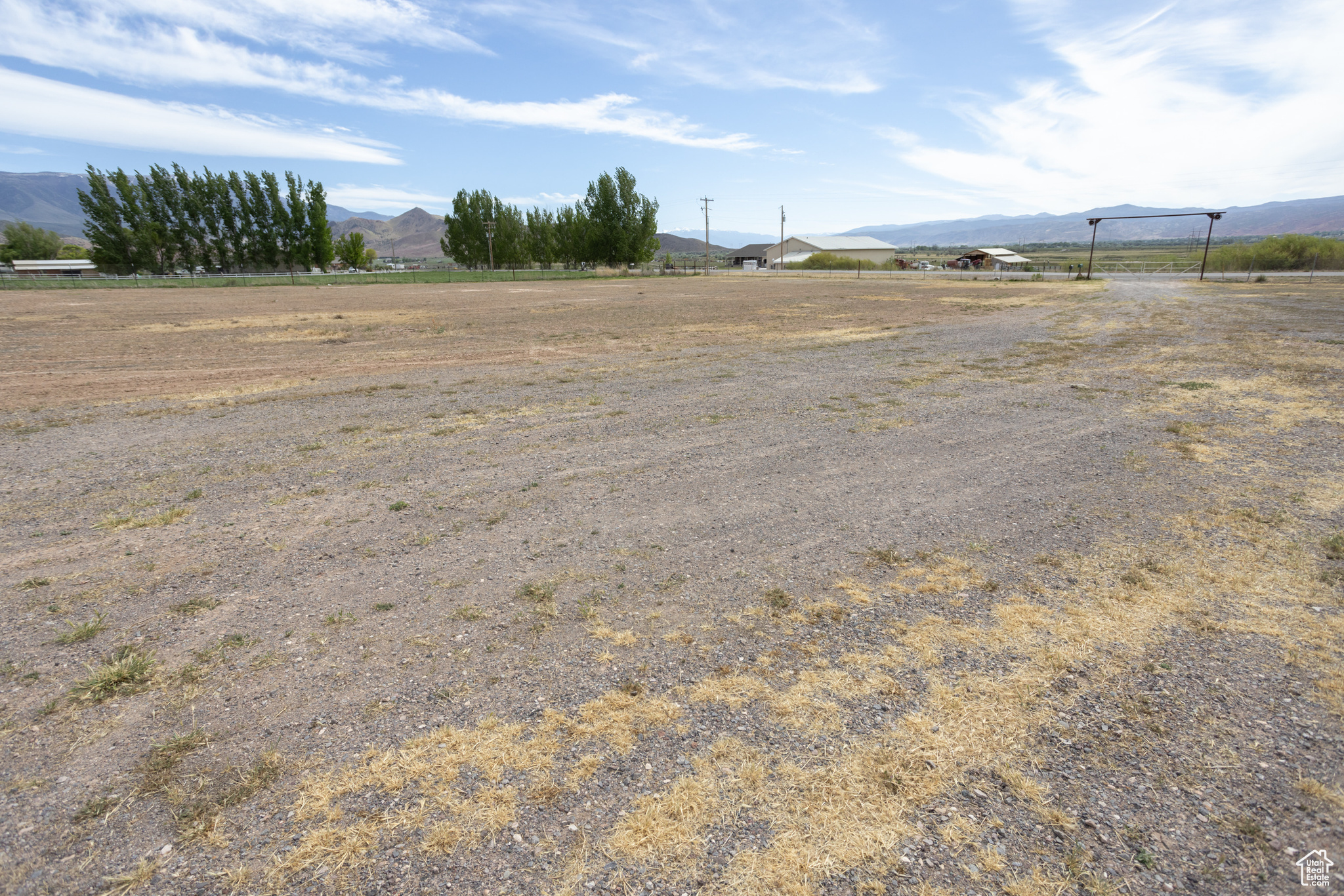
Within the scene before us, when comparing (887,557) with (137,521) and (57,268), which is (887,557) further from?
(57,268)

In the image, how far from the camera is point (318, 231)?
8181 centimetres

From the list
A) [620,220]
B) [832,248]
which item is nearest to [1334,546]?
[620,220]

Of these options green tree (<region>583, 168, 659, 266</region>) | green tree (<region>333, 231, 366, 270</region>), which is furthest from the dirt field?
green tree (<region>333, 231, 366, 270</region>)

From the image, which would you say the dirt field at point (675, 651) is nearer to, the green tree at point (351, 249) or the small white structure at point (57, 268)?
the green tree at point (351, 249)

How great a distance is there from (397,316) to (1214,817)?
26.8 m

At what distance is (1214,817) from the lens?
2.50 meters

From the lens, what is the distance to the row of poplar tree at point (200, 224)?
71562 mm

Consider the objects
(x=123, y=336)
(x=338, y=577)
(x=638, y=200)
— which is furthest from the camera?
(x=638, y=200)

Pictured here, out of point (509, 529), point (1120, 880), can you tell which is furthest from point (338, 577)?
point (1120, 880)

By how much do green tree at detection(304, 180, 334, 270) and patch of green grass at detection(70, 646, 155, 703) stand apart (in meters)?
93.4

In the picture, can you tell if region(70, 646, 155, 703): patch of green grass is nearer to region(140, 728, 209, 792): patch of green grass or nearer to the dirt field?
the dirt field

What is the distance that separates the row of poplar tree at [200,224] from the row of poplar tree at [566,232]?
1888cm

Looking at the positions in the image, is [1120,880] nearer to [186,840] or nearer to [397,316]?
[186,840]

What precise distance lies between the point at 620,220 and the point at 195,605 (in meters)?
92.4
